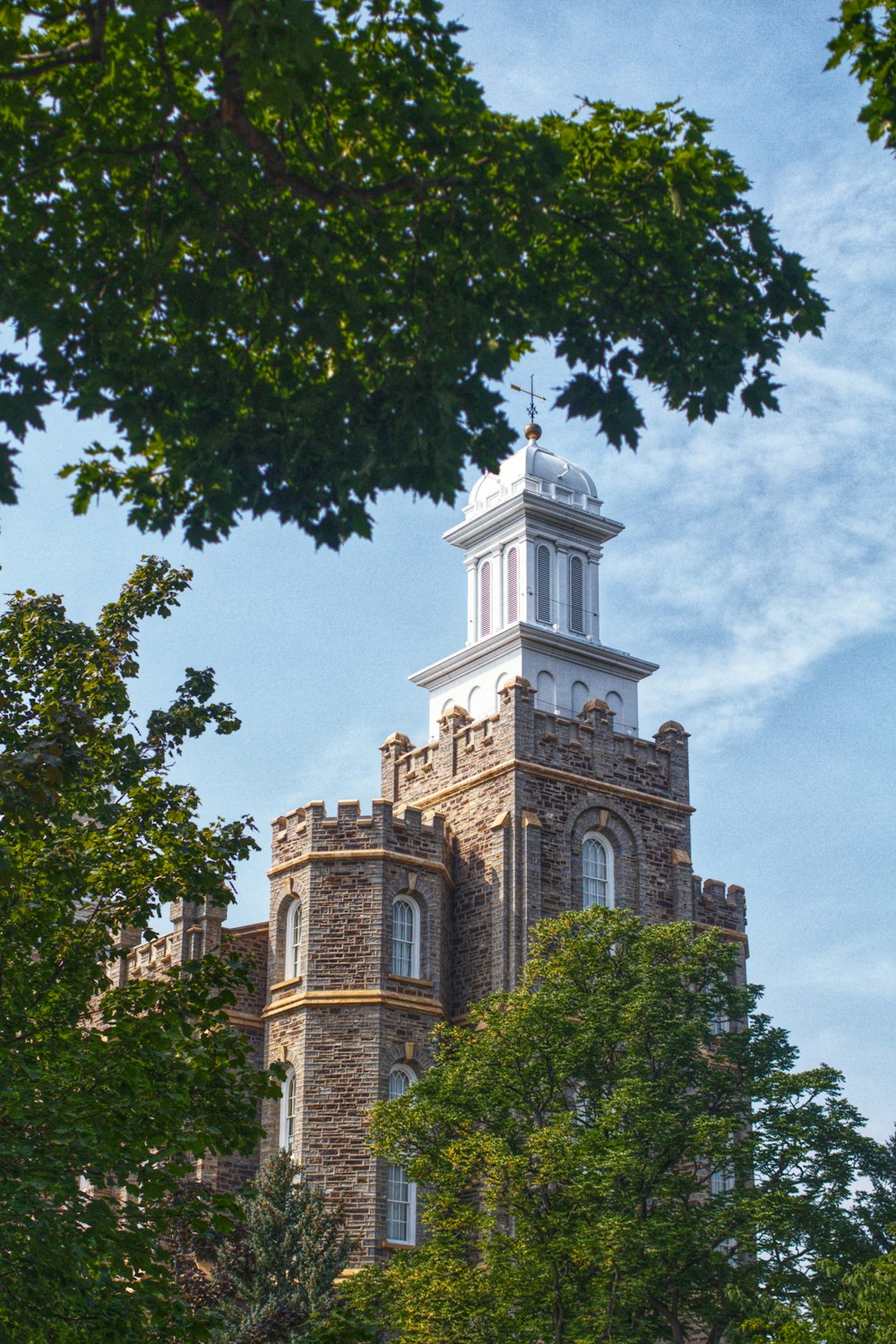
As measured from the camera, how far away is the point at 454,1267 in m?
29.4

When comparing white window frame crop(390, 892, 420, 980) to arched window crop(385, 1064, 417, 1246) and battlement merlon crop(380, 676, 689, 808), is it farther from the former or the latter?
battlement merlon crop(380, 676, 689, 808)

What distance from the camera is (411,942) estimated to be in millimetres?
40344

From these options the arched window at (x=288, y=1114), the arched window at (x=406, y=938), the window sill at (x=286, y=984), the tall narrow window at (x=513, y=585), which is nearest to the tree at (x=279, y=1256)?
the arched window at (x=288, y=1114)

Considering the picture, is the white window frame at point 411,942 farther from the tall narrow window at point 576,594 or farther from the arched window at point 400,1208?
the tall narrow window at point 576,594

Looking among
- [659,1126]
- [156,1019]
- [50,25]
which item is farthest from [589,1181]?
[50,25]

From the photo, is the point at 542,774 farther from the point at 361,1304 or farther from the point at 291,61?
the point at 291,61

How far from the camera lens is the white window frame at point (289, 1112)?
127 ft

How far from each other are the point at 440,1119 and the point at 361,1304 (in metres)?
3.13

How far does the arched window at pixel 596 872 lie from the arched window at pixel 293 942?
6332mm

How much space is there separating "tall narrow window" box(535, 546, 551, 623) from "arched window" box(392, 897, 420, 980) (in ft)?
36.0

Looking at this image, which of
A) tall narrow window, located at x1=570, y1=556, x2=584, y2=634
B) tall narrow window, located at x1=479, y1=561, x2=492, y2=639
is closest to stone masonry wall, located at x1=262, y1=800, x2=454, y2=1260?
tall narrow window, located at x1=479, y1=561, x2=492, y2=639

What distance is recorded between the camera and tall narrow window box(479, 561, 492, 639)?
49625mm

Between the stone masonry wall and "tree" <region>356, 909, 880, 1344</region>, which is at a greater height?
the stone masonry wall

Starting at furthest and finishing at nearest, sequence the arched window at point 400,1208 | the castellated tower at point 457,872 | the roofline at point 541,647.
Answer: the roofline at point 541,647
the castellated tower at point 457,872
the arched window at point 400,1208
